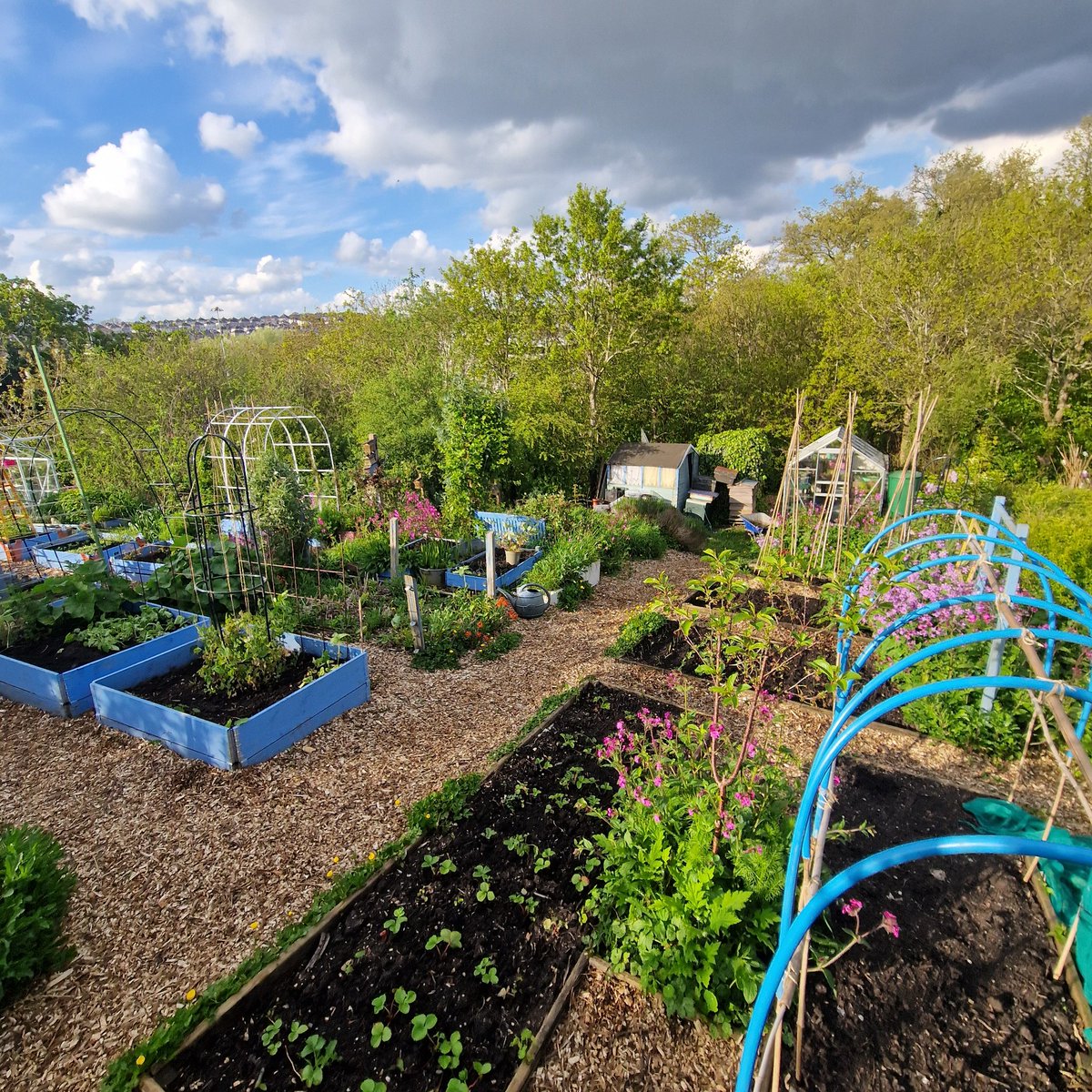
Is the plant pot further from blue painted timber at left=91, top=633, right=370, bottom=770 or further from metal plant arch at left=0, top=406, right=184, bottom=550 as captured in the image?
metal plant arch at left=0, top=406, right=184, bottom=550

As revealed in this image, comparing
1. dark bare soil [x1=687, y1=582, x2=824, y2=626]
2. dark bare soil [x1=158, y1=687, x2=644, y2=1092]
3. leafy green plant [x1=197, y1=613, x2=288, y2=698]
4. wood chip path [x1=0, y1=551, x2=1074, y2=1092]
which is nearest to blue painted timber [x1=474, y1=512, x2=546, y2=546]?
dark bare soil [x1=687, y1=582, x2=824, y2=626]

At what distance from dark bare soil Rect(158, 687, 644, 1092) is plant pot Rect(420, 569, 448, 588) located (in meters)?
4.27

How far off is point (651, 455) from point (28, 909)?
38.5ft

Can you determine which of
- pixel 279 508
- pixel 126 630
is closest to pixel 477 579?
pixel 279 508

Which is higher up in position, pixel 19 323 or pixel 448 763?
pixel 19 323

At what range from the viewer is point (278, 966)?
2699 mm

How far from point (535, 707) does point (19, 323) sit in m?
21.2

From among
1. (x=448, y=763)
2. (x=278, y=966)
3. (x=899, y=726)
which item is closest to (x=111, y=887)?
(x=278, y=966)

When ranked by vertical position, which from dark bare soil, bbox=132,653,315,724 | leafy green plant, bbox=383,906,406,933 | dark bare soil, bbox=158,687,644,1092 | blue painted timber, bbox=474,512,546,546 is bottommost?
dark bare soil, bbox=158,687,644,1092

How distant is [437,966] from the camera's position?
8.94 feet

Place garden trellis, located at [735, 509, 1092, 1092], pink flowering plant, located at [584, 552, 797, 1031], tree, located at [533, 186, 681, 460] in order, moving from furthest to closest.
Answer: tree, located at [533, 186, 681, 460] < pink flowering plant, located at [584, 552, 797, 1031] < garden trellis, located at [735, 509, 1092, 1092]

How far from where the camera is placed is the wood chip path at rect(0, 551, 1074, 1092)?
241cm

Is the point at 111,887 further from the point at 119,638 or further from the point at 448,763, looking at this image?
the point at 119,638

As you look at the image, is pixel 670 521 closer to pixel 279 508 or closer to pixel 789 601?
pixel 789 601
